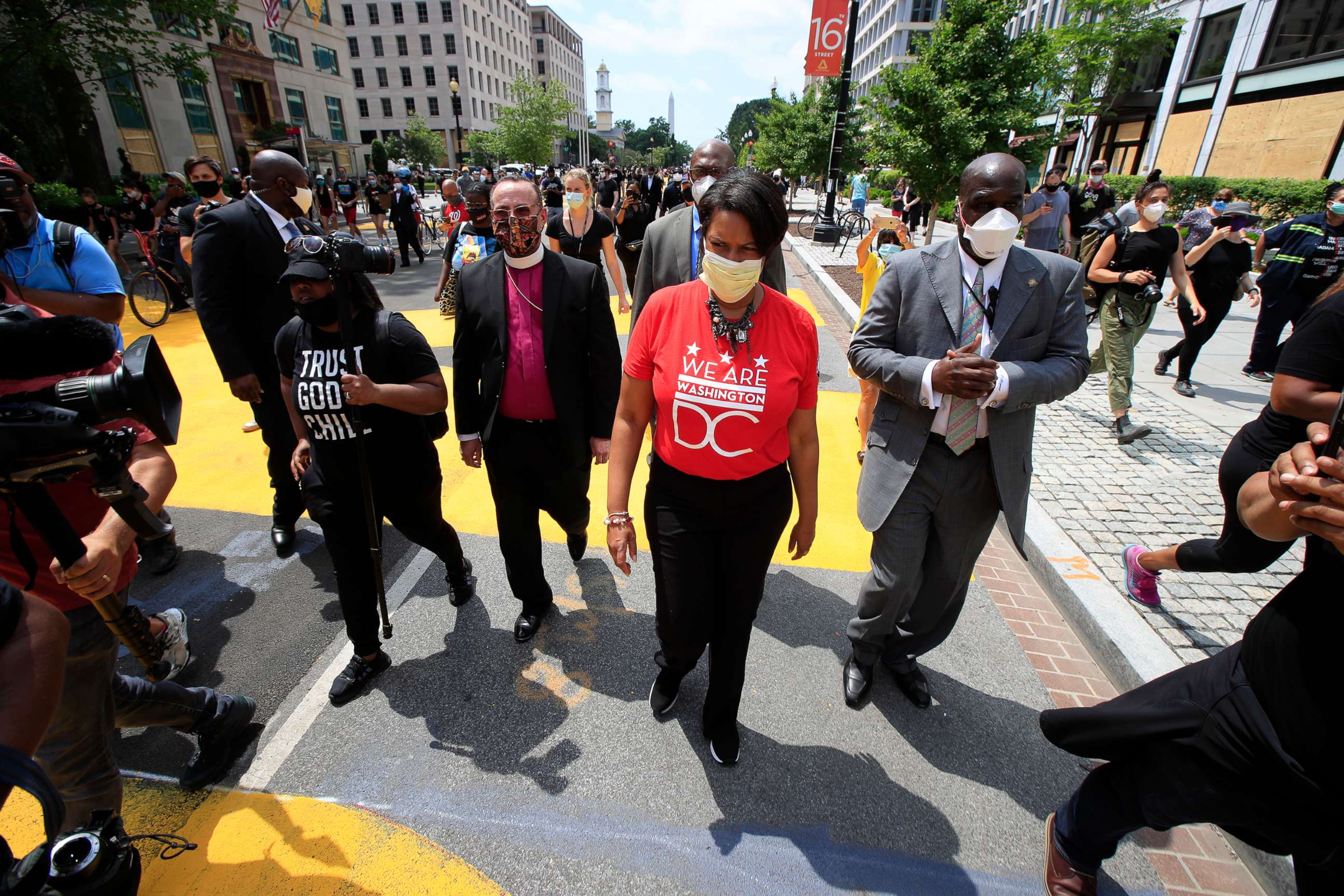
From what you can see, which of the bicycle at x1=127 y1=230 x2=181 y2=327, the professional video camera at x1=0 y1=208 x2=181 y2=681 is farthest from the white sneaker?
the bicycle at x1=127 y1=230 x2=181 y2=327

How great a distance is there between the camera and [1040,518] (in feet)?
14.4

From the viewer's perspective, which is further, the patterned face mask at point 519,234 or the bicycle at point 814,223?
the bicycle at point 814,223

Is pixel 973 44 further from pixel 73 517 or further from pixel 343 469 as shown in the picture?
pixel 73 517

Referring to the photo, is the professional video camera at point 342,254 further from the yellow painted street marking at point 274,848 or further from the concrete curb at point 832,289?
the concrete curb at point 832,289

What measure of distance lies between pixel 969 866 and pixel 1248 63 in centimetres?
3519

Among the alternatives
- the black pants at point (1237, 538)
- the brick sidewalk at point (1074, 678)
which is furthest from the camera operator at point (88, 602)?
the black pants at point (1237, 538)

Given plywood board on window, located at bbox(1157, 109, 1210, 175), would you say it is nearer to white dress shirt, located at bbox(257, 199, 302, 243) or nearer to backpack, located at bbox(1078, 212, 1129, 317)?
backpack, located at bbox(1078, 212, 1129, 317)

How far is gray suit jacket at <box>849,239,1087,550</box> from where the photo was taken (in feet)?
7.88

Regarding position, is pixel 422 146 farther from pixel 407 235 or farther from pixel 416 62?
pixel 407 235

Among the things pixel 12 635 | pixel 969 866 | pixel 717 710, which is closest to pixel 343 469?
pixel 12 635

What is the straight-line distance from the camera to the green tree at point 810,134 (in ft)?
79.3

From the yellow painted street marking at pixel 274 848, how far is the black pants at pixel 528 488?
1239mm

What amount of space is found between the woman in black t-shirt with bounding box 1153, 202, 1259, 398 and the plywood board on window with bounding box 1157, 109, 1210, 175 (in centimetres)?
2817

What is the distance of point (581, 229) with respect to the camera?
7402mm
